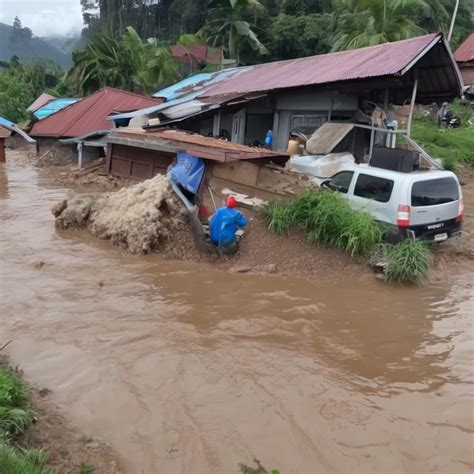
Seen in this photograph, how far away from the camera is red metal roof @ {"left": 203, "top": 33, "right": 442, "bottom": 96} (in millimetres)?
12336

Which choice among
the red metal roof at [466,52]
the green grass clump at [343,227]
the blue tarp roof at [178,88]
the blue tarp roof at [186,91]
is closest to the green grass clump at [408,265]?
the green grass clump at [343,227]

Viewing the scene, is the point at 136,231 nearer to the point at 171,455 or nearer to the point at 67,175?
the point at 171,455

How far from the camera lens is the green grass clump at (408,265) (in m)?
8.62

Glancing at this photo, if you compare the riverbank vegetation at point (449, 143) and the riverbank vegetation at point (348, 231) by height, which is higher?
the riverbank vegetation at point (449, 143)

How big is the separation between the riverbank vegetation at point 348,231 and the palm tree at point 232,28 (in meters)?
24.9

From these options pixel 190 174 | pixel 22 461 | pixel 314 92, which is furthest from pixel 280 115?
pixel 22 461

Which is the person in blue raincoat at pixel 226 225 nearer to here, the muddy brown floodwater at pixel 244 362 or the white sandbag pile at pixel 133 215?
the muddy brown floodwater at pixel 244 362

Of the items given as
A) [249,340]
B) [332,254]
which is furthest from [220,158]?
[249,340]

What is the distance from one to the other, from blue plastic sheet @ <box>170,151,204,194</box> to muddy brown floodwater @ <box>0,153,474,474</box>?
189 cm

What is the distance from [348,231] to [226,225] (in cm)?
216

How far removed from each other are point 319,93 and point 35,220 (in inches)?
355

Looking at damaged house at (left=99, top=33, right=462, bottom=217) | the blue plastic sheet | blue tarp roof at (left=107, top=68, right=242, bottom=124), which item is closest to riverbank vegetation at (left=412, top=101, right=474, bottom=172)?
damaged house at (left=99, top=33, right=462, bottom=217)

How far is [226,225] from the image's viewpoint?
9344 mm

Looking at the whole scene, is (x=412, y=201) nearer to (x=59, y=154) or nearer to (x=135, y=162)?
(x=135, y=162)
